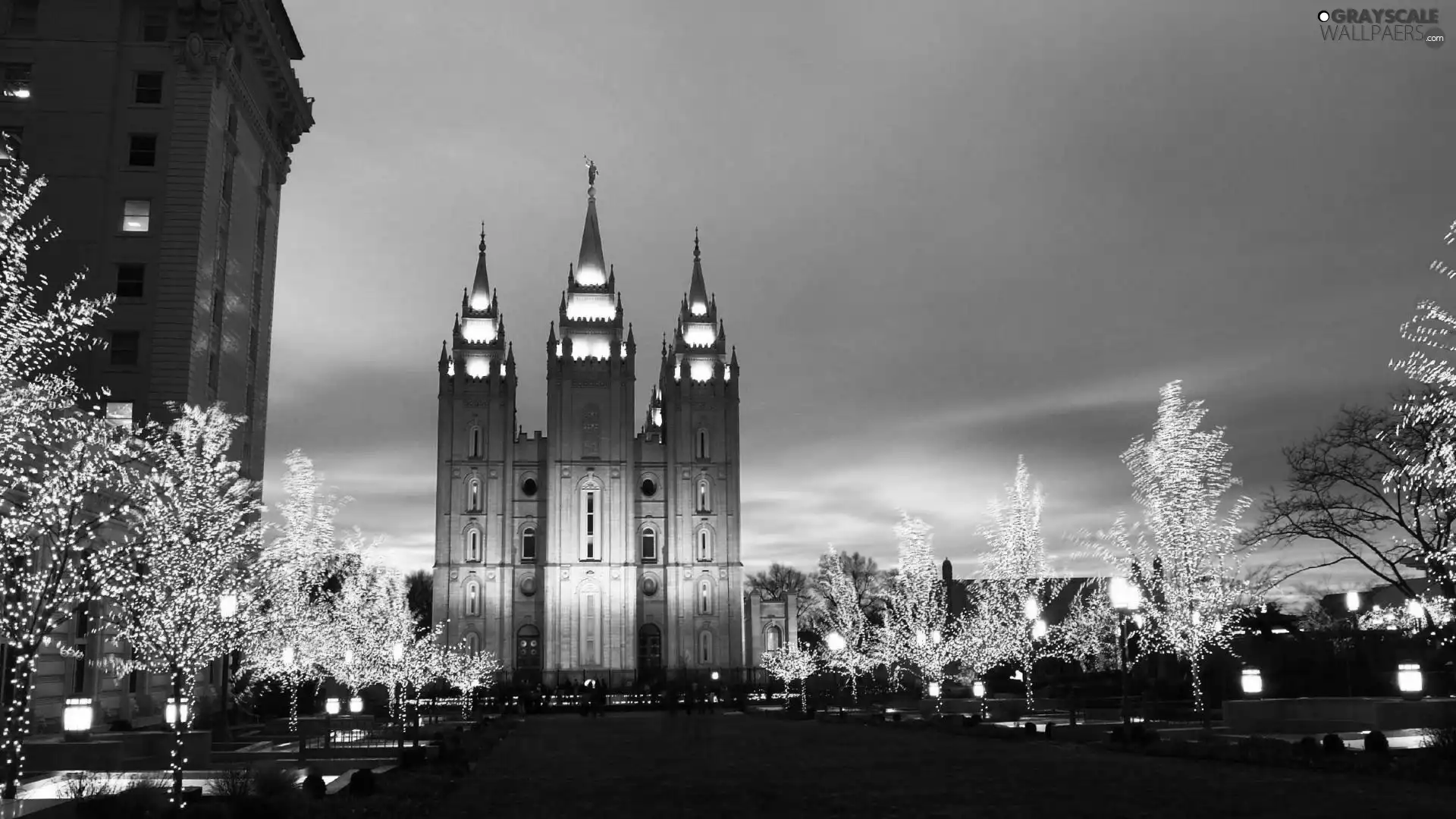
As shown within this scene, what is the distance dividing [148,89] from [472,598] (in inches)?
1807

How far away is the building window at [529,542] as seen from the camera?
88.8 m

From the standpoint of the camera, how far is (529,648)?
86875 millimetres

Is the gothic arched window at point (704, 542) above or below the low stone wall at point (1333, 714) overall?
above

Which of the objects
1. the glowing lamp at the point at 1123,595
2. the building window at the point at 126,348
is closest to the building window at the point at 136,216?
the building window at the point at 126,348

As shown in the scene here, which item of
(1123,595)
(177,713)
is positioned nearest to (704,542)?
(1123,595)

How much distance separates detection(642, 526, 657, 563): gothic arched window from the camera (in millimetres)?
89875

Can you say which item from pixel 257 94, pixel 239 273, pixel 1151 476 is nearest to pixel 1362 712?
pixel 1151 476

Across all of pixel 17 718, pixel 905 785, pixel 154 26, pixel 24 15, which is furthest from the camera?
pixel 154 26

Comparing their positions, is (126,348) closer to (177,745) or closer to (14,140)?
(14,140)

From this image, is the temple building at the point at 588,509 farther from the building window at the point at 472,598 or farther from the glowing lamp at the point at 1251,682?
the glowing lamp at the point at 1251,682

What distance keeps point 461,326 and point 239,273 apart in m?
37.9

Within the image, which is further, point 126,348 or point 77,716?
point 126,348

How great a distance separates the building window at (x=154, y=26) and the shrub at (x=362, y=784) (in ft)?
137

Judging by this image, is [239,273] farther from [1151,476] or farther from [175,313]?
[1151,476]
